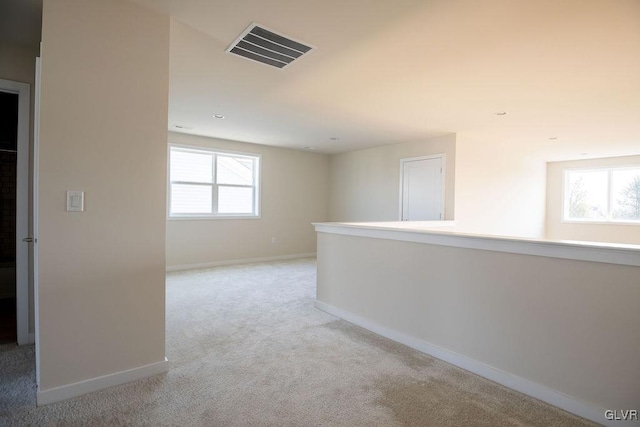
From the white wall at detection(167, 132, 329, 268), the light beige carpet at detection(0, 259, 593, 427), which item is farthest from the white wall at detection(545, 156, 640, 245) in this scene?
the light beige carpet at detection(0, 259, 593, 427)

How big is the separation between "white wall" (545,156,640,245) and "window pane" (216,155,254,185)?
7.18 m

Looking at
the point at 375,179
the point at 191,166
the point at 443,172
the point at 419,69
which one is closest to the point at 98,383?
the point at 419,69

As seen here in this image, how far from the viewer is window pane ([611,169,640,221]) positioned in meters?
6.86

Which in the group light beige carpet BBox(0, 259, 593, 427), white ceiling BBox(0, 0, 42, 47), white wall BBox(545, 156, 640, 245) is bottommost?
light beige carpet BBox(0, 259, 593, 427)

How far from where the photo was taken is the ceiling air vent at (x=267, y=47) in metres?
2.36

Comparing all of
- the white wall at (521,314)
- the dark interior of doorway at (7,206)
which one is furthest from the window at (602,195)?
A: the dark interior of doorway at (7,206)

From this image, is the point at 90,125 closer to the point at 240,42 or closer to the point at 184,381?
the point at 240,42

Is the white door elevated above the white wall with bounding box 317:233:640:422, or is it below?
above

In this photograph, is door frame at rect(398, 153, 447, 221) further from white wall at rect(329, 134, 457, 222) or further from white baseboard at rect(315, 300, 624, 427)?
white baseboard at rect(315, 300, 624, 427)

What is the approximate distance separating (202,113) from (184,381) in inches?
140

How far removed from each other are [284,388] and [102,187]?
1753mm

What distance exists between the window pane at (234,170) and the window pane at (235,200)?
148mm

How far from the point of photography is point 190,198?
5980mm

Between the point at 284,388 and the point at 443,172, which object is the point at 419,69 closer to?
the point at 284,388
